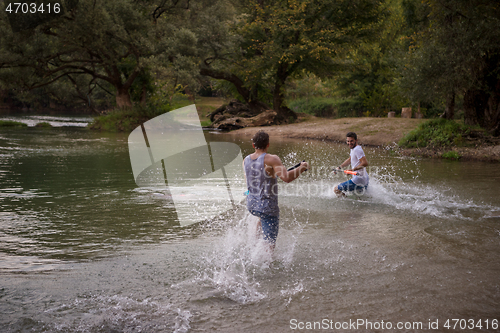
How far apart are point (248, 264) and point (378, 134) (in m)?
20.0

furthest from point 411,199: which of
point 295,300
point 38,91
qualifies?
point 38,91

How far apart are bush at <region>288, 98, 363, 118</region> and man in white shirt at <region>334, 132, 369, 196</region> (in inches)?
1245

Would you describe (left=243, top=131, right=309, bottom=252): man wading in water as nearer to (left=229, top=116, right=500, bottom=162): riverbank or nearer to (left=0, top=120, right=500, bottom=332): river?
(left=0, top=120, right=500, bottom=332): river

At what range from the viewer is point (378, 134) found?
2402cm

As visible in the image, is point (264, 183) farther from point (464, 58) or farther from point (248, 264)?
point (464, 58)

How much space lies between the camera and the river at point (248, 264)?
428 centimetres

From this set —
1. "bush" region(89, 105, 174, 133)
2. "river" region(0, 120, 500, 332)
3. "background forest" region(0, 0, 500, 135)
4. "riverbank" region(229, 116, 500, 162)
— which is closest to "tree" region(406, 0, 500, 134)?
"background forest" region(0, 0, 500, 135)

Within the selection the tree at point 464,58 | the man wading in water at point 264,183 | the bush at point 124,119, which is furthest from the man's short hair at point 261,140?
the bush at point 124,119

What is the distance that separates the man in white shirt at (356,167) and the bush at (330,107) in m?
31.6

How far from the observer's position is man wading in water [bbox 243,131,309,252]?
5387mm

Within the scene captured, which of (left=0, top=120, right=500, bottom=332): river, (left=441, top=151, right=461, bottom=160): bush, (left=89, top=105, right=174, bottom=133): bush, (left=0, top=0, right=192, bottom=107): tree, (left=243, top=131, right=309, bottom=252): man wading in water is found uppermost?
(left=0, top=0, right=192, bottom=107): tree

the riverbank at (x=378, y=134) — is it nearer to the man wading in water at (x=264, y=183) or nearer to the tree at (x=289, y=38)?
the tree at (x=289, y=38)

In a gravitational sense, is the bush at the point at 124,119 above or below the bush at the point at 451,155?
above

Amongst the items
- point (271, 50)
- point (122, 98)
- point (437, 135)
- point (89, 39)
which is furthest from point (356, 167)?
point (122, 98)
